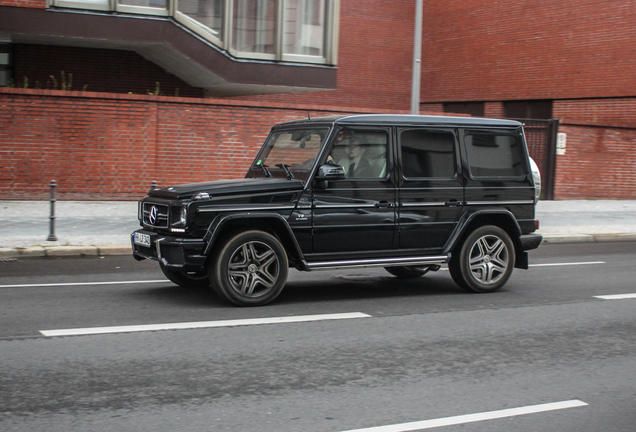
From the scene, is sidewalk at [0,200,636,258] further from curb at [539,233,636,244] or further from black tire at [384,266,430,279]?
black tire at [384,266,430,279]

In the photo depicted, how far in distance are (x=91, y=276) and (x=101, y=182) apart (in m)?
7.71

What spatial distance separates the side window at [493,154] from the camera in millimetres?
8578

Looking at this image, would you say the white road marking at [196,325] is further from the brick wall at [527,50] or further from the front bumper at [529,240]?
the brick wall at [527,50]

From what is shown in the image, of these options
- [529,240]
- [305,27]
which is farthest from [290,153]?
[305,27]

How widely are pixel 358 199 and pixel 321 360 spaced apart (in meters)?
2.59

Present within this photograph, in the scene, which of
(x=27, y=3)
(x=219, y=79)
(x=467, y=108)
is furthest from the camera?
(x=467, y=108)

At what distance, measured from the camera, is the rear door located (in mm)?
8156

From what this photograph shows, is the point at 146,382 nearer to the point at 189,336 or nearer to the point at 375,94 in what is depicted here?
the point at 189,336

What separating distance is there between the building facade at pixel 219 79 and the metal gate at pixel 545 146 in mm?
249

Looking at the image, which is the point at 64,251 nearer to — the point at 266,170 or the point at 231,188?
the point at 266,170

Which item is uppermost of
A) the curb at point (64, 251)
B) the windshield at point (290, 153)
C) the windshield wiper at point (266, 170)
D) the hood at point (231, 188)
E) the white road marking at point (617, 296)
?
the windshield at point (290, 153)

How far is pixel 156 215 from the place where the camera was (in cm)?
759

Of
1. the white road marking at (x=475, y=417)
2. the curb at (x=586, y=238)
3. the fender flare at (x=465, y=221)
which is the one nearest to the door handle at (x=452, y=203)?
the fender flare at (x=465, y=221)

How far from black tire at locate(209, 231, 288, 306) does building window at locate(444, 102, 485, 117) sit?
23482 millimetres
